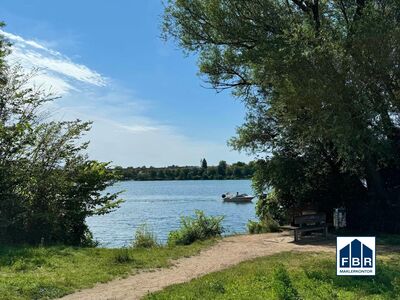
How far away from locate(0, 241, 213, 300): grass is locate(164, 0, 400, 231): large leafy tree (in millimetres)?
5430

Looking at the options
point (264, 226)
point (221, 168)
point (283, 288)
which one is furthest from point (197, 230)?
point (221, 168)

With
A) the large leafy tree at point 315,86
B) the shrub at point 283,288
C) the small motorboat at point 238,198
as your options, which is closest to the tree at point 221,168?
the small motorboat at point 238,198

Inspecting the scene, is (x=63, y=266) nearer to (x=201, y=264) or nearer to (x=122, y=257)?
(x=122, y=257)

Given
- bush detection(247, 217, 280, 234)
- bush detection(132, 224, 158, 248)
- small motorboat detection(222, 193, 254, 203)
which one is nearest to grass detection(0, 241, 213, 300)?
bush detection(132, 224, 158, 248)

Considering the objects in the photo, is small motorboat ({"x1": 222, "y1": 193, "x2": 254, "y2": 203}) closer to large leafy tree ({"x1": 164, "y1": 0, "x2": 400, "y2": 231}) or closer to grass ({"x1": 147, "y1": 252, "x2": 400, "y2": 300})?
large leafy tree ({"x1": 164, "y1": 0, "x2": 400, "y2": 231})

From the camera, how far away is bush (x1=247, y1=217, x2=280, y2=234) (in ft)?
58.6

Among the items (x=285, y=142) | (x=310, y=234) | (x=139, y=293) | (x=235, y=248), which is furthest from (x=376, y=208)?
(x=139, y=293)

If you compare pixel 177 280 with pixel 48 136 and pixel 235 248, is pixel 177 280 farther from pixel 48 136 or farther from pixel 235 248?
pixel 48 136

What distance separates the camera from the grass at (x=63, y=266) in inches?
328

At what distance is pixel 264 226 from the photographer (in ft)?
59.2

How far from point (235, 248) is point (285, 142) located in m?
6.04

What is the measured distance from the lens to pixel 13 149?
14961 millimetres

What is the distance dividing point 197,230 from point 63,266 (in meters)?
6.08

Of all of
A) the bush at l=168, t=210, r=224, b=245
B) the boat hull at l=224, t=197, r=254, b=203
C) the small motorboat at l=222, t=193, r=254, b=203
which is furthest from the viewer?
the small motorboat at l=222, t=193, r=254, b=203
